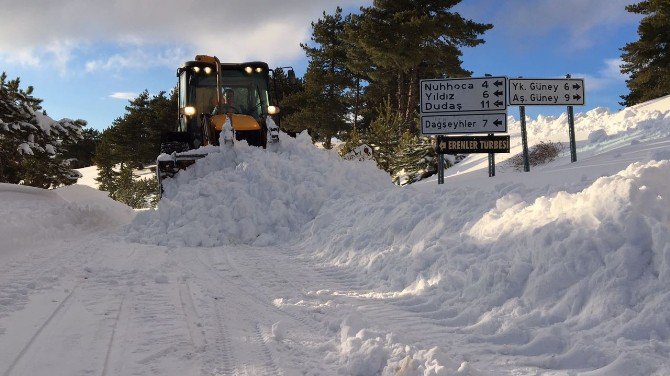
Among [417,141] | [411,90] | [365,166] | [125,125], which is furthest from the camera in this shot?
[125,125]

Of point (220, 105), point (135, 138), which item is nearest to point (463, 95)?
point (220, 105)

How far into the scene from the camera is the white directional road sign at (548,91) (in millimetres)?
11469

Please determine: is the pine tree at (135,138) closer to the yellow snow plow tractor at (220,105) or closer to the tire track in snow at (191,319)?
the yellow snow plow tractor at (220,105)

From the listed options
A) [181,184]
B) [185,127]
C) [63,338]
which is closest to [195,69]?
[185,127]

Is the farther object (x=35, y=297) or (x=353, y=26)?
(x=353, y=26)

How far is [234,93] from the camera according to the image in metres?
13.0

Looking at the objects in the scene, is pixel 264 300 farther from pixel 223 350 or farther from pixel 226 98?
pixel 226 98

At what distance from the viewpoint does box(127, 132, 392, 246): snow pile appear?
936cm

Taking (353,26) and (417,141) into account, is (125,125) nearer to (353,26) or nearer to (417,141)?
Result: (353,26)

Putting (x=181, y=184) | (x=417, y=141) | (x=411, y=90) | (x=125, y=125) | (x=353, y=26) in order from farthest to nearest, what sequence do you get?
(x=125, y=125) → (x=353, y=26) → (x=411, y=90) → (x=417, y=141) → (x=181, y=184)

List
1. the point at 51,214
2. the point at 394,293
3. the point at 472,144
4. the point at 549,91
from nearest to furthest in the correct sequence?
the point at 394,293, the point at 51,214, the point at 472,144, the point at 549,91

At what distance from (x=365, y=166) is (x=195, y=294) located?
7735mm

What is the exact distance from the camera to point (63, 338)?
3.76 meters

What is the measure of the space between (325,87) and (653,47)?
71.2 feet
